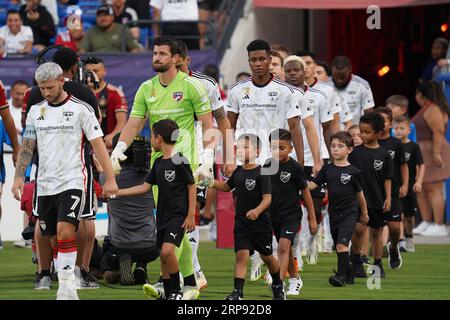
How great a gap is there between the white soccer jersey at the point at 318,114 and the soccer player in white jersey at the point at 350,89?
1926 millimetres

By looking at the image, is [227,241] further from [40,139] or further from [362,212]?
[40,139]

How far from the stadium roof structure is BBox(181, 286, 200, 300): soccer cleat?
37.3 feet

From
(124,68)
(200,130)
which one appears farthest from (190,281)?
(124,68)

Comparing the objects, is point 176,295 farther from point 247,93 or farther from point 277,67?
point 277,67

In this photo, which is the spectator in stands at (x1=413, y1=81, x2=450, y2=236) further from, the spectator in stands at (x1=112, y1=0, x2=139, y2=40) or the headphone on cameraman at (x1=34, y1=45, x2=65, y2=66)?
the headphone on cameraman at (x1=34, y1=45, x2=65, y2=66)

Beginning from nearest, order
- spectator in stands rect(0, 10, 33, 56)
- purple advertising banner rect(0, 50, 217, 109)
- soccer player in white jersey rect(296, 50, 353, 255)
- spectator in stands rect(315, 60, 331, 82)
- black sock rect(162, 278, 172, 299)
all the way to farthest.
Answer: black sock rect(162, 278, 172, 299) < soccer player in white jersey rect(296, 50, 353, 255) < spectator in stands rect(315, 60, 331, 82) < purple advertising banner rect(0, 50, 217, 109) < spectator in stands rect(0, 10, 33, 56)

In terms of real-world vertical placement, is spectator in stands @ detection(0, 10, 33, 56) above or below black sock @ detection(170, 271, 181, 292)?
above

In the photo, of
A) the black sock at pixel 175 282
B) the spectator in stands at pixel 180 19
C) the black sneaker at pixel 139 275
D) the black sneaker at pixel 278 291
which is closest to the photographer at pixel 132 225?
the black sneaker at pixel 139 275

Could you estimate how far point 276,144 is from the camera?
508 inches

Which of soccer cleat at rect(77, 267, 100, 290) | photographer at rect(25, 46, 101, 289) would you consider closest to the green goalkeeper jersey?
photographer at rect(25, 46, 101, 289)

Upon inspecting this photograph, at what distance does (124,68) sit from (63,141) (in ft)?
32.2

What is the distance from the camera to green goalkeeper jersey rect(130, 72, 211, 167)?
1263 centimetres

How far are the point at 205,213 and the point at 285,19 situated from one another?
625cm
